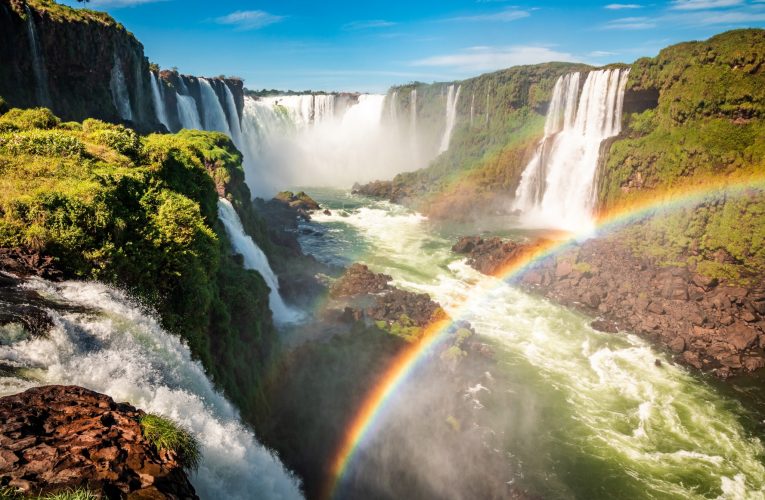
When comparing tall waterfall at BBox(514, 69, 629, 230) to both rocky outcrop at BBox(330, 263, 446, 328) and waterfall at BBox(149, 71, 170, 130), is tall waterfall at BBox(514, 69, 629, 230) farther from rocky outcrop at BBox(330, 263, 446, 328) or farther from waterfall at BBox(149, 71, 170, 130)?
waterfall at BBox(149, 71, 170, 130)

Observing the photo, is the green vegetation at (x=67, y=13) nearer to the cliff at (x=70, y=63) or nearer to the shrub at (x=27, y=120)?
the cliff at (x=70, y=63)

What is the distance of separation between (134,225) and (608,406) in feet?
64.8

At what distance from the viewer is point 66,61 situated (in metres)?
29.2

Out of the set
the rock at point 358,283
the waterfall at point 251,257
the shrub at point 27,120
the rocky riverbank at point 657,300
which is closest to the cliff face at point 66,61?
the shrub at point 27,120

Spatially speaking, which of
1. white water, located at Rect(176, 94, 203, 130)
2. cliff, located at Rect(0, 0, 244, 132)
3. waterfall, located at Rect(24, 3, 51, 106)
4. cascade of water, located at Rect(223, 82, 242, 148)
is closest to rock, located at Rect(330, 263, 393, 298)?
cliff, located at Rect(0, 0, 244, 132)

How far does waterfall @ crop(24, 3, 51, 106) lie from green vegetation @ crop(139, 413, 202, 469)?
30931 mm

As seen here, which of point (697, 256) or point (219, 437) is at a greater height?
point (219, 437)

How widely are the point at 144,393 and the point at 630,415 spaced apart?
63.2 feet

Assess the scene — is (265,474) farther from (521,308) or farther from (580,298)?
(580,298)

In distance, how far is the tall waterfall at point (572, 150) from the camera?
41.0m

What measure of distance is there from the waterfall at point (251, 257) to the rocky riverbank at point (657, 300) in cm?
1709

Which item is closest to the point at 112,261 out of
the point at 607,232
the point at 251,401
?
the point at 251,401

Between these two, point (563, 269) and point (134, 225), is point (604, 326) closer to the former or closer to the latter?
point (563, 269)

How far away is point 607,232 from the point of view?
37000 millimetres
